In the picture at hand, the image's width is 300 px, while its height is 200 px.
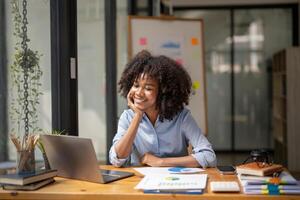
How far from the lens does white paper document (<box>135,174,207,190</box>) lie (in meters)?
1.50

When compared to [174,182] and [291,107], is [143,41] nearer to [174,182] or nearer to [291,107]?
[174,182]

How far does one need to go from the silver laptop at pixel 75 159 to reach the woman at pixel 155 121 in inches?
12.6

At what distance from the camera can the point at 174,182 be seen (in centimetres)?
158

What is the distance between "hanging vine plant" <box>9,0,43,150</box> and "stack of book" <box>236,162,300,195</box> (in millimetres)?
1103

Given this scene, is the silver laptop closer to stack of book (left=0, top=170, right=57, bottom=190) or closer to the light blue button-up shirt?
stack of book (left=0, top=170, right=57, bottom=190)

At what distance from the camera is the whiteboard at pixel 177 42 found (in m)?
3.68

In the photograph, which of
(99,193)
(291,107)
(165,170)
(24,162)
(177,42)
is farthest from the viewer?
(291,107)

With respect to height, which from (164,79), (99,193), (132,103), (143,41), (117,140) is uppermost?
(143,41)

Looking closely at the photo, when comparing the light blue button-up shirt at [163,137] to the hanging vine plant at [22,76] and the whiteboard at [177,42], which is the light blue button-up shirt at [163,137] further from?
the whiteboard at [177,42]

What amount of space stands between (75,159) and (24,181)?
24cm

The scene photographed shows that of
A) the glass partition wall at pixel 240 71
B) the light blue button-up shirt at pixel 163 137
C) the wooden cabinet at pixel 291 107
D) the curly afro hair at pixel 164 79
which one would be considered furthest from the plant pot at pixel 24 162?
Answer: the glass partition wall at pixel 240 71

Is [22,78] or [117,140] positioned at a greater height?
[22,78]

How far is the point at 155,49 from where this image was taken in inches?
150

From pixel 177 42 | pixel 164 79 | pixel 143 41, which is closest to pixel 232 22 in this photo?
pixel 177 42
